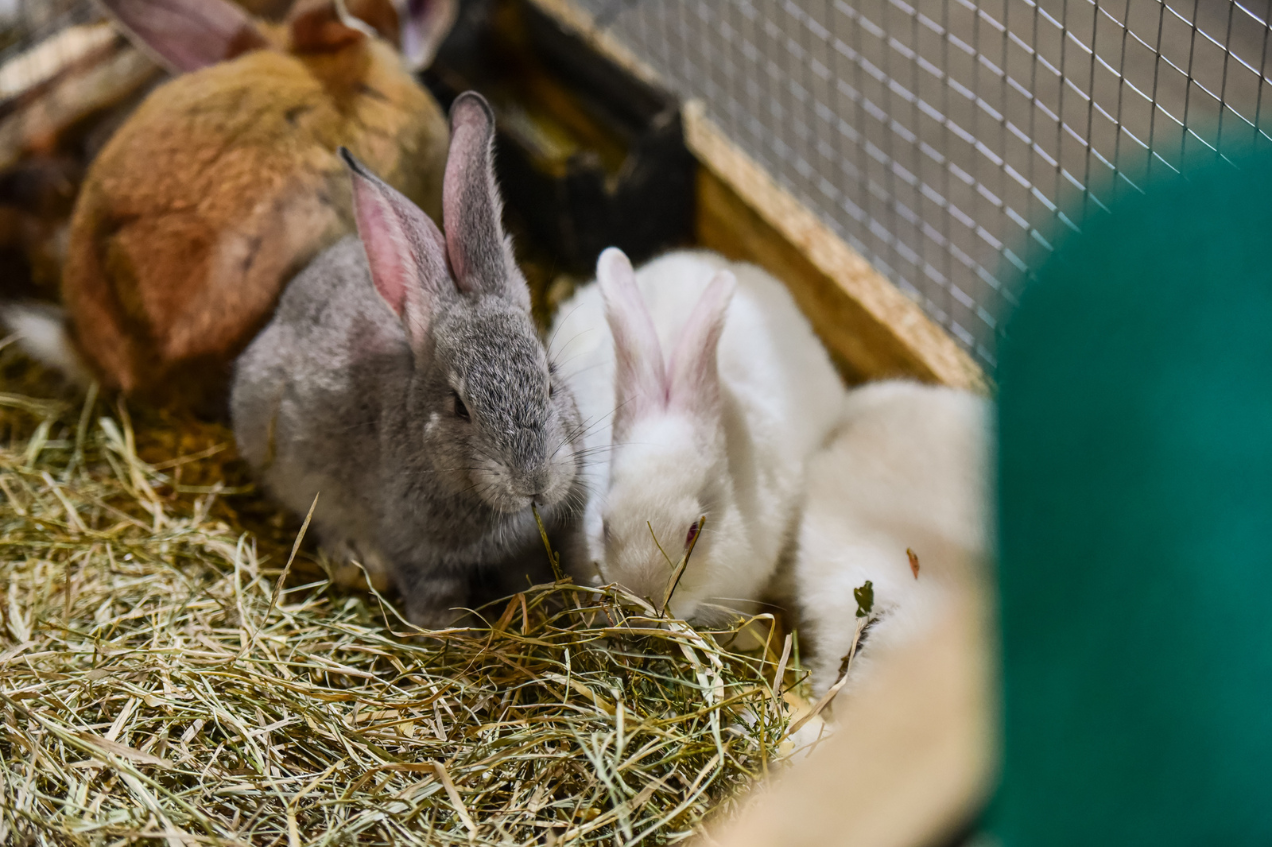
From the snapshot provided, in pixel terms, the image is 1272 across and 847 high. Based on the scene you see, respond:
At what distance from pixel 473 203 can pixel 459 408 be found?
1.02 ft

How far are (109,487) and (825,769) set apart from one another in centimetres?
179

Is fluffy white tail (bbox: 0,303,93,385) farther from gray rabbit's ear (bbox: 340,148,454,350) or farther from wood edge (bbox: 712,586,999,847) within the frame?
wood edge (bbox: 712,586,999,847)

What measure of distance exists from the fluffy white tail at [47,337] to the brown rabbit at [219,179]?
0.19ft

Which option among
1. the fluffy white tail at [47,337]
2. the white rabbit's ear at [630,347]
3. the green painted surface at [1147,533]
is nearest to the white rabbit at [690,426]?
the white rabbit's ear at [630,347]

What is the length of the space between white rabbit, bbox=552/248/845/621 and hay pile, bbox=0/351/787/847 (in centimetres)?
10

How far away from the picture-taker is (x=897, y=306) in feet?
7.05

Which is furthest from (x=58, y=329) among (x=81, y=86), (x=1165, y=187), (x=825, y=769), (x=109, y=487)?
(x=1165, y=187)

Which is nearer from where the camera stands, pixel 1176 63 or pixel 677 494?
pixel 677 494

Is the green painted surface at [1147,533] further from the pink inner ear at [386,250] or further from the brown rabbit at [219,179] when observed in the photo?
the brown rabbit at [219,179]

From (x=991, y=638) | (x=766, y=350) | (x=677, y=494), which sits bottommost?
(x=677, y=494)

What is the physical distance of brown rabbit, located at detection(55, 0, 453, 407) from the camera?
2016 millimetres

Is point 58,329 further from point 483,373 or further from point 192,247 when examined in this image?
point 483,373

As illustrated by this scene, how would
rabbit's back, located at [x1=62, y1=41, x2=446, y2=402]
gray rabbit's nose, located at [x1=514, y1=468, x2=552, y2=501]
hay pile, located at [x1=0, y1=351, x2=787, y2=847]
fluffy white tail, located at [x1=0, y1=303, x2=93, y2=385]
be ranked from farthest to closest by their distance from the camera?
1. fluffy white tail, located at [x1=0, y1=303, x2=93, y2=385]
2. rabbit's back, located at [x1=62, y1=41, x2=446, y2=402]
3. gray rabbit's nose, located at [x1=514, y1=468, x2=552, y2=501]
4. hay pile, located at [x1=0, y1=351, x2=787, y2=847]

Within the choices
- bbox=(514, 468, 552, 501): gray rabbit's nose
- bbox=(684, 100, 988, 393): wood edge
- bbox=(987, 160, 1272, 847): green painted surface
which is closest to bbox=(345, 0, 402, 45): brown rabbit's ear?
bbox=(684, 100, 988, 393): wood edge
